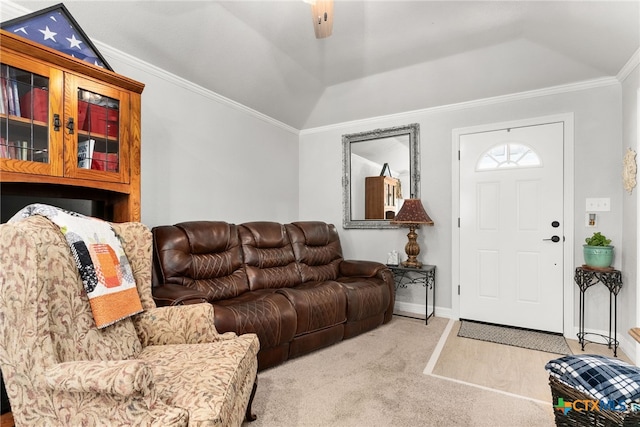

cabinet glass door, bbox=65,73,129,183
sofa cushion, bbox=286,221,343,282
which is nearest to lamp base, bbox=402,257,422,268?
sofa cushion, bbox=286,221,343,282

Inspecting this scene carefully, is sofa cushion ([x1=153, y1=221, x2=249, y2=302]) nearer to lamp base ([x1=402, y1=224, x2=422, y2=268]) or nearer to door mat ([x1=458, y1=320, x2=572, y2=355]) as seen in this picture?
lamp base ([x1=402, y1=224, x2=422, y2=268])

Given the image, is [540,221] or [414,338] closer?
[414,338]

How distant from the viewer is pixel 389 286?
3246 millimetres

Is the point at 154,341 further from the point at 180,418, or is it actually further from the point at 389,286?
the point at 389,286

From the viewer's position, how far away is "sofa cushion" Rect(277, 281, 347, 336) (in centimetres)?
249

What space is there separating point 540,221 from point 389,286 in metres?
1.67

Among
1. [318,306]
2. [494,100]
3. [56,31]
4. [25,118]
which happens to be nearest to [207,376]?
[318,306]

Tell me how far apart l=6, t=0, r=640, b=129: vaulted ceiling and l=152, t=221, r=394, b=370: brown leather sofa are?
1.52 meters

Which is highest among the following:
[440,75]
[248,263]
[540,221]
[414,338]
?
[440,75]

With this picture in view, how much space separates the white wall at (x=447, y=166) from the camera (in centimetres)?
289

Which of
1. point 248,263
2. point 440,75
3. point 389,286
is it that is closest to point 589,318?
point 389,286

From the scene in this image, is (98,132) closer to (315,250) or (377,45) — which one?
(315,250)

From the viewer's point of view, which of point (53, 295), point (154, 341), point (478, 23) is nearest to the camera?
point (53, 295)

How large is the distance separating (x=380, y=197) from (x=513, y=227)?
1.51 meters
